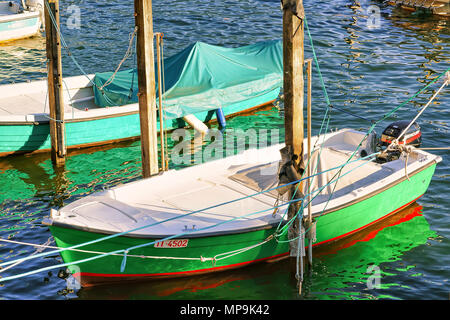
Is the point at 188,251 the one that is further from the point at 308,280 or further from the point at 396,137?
the point at 396,137

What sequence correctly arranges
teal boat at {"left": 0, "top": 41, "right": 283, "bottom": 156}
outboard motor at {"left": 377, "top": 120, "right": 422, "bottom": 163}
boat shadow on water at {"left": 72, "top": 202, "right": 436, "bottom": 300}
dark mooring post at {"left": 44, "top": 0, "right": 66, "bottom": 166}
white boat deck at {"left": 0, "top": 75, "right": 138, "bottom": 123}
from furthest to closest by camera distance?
1. white boat deck at {"left": 0, "top": 75, "right": 138, "bottom": 123}
2. teal boat at {"left": 0, "top": 41, "right": 283, "bottom": 156}
3. dark mooring post at {"left": 44, "top": 0, "right": 66, "bottom": 166}
4. outboard motor at {"left": 377, "top": 120, "right": 422, "bottom": 163}
5. boat shadow on water at {"left": 72, "top": 202, "right": 436, "bottom": 300}

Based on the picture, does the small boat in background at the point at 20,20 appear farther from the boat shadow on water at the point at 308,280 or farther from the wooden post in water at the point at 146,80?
the boat shadow on water at the point at 308,280

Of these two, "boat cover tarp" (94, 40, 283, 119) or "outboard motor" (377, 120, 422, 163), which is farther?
"boat cover tarp" (94, 40, 283, 119)

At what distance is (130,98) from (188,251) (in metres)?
6.86

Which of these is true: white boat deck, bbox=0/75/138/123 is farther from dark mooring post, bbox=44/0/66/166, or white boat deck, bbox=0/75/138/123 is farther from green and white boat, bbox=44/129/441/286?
green and white boat, bbox=44/129/441/286

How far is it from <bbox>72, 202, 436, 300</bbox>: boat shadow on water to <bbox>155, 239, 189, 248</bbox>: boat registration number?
877mm

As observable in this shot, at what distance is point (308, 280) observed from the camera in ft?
36.0

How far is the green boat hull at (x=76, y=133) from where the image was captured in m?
15.0

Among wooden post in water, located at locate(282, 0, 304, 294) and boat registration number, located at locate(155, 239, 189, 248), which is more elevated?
wooden post in water, located at locate(282, 0, 304, 294)

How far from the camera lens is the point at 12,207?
13.1 metres

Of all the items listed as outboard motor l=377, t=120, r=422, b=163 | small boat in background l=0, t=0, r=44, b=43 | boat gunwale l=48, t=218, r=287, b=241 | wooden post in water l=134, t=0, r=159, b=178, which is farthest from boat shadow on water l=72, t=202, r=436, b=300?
small boat in background l=0, t=0, r=44, b=43

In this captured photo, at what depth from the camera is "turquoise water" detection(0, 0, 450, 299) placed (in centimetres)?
1077

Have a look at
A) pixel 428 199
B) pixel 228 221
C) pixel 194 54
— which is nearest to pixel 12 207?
pixel 228 221

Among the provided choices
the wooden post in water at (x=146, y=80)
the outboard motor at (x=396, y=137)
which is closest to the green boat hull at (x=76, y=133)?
the wooden post in water at (x=146, y=80)
